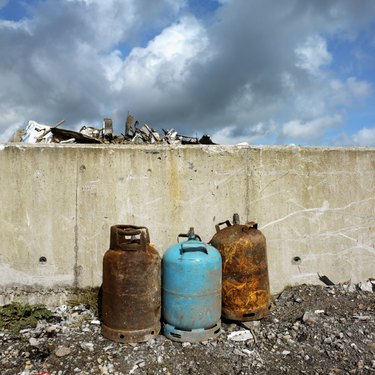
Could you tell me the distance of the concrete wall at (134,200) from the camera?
4.25 m

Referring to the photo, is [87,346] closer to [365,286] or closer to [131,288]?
[131,288]

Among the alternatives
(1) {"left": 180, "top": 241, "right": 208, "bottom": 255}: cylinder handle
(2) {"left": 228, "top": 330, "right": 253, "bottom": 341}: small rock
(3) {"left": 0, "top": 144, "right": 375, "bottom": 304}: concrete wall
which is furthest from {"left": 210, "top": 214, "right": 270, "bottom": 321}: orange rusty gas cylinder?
(3) {"left": 0, "top": 144, "right": 375, "bottom": 304}: concrete wall

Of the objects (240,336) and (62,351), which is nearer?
(62,351)

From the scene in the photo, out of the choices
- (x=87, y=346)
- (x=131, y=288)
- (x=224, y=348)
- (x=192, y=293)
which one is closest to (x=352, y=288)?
(x=224, y=348)

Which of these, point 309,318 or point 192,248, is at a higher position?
point 192,248

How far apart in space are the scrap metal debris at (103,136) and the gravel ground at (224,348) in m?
2.07

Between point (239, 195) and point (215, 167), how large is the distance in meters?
0.42

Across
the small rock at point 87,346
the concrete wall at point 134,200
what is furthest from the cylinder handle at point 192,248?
the small rock at point 87,346

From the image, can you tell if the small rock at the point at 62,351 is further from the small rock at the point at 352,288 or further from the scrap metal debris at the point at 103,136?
the small rock at the point at 352,288

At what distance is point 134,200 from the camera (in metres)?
4.31

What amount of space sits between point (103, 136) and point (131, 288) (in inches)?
91.8

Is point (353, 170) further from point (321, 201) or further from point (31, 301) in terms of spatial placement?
point (31, 301)

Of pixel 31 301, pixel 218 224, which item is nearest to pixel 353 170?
pixel 218 224

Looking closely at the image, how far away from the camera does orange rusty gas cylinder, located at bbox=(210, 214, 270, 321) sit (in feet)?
12.4
